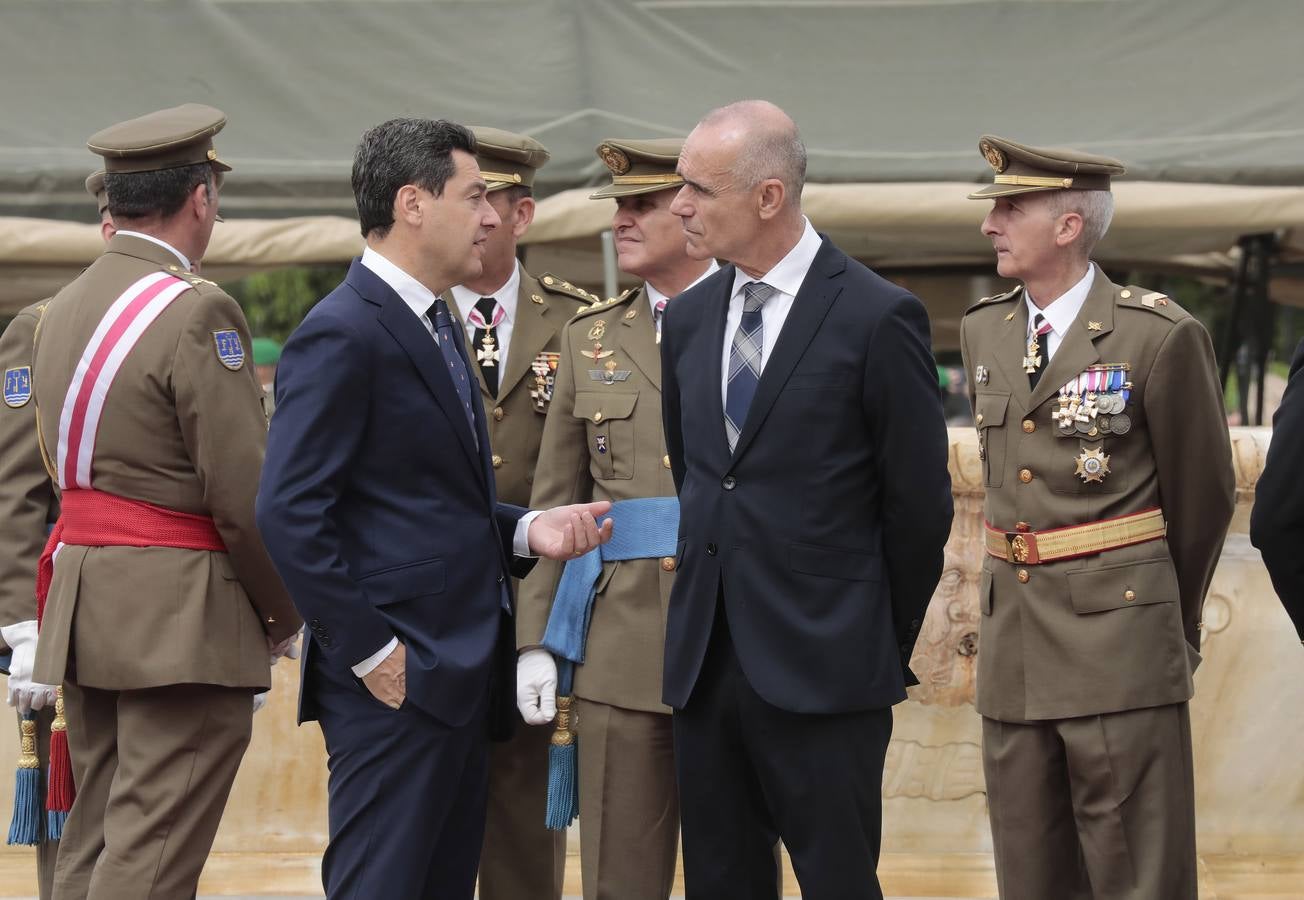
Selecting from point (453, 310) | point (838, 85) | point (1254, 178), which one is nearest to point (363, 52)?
point (838, 85)

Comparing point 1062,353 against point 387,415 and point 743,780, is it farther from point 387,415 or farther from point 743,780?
point 387,415

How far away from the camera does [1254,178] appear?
873cm

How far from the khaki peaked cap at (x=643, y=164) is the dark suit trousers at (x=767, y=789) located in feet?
4.85

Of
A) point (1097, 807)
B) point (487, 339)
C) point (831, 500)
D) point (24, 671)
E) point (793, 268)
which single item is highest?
point (793, 268)

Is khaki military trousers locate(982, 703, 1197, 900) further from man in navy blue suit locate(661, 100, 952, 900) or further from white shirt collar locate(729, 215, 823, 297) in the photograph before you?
white shirt collar locate(729, 215, 823, 297)

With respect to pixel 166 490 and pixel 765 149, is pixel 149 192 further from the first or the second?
pixel 765 149

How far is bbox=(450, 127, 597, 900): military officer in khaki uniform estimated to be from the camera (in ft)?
15.7

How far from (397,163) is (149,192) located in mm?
893

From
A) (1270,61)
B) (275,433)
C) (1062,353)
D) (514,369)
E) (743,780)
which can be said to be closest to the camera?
(275,433)

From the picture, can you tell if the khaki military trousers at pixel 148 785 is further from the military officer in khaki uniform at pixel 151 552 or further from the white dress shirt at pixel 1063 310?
→ the white dress shirt at pixel 1063 310

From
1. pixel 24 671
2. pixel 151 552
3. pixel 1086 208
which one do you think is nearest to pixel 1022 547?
pixel 1086 208

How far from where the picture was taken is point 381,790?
351 centimetres

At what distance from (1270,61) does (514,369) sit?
6.39 meters

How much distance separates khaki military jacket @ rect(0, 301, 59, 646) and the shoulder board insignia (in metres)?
0.88
